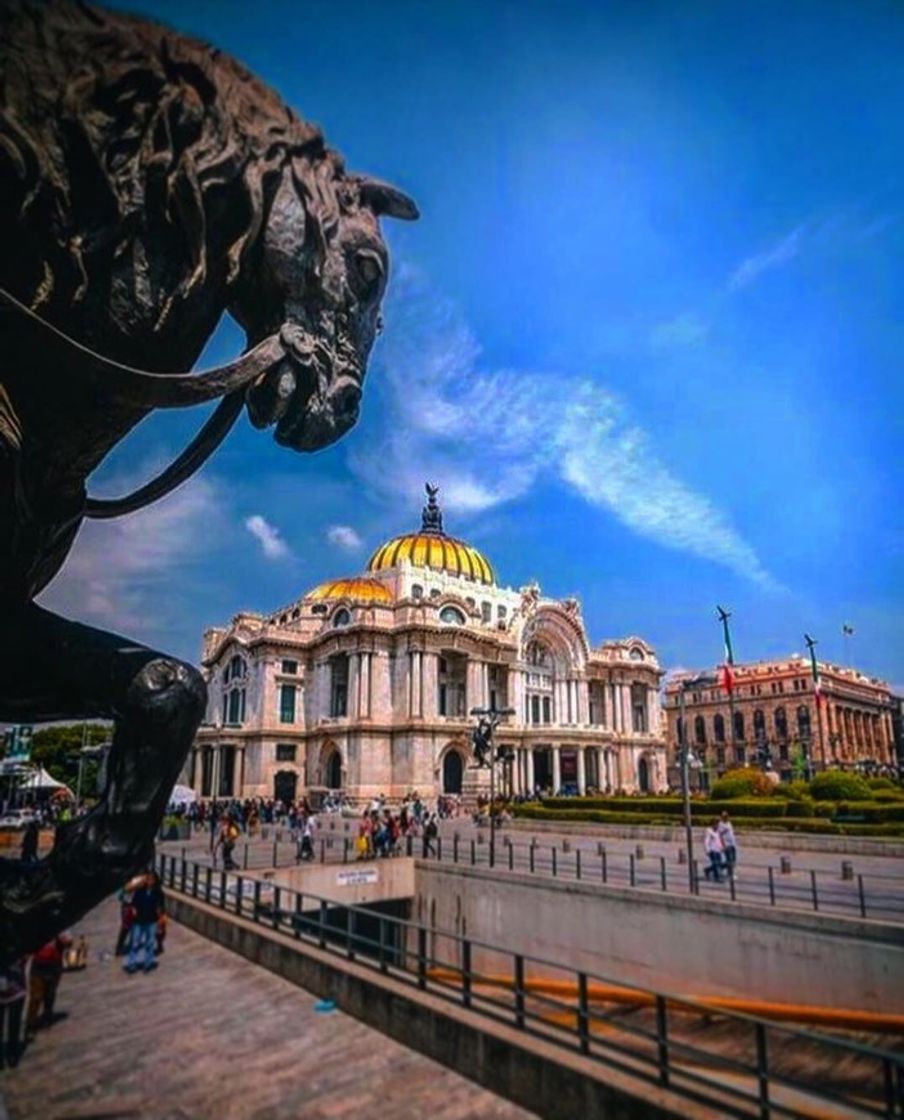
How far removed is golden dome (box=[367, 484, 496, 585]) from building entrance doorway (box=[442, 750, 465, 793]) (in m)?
19.5

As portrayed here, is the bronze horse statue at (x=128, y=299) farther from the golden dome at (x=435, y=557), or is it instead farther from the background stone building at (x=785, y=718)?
the background stone building at (x=785, y=718)

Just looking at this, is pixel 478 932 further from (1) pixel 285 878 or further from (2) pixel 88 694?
(2) pixel 88 694

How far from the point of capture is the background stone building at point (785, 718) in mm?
97188

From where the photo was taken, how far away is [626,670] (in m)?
79.2

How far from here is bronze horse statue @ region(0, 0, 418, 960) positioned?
9.39 feet

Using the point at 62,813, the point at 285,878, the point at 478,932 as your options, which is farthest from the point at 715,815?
the point at 62,813

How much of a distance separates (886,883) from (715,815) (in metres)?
15.4

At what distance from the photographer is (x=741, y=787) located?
1622 inches

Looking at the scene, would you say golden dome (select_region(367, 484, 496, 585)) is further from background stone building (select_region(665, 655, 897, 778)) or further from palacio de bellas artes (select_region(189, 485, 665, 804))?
background stone building (select_region(665, 655, 897, 778))

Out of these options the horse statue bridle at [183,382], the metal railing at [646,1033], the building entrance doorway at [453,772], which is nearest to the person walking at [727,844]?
the metal railing at [646,1033]

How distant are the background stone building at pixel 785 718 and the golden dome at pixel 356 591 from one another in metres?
43.9

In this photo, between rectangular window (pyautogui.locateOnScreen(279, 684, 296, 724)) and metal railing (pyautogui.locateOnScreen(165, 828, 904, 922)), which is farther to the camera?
rectangular window (pyautogui.locateOnScreen(279, 684, 296, 724))

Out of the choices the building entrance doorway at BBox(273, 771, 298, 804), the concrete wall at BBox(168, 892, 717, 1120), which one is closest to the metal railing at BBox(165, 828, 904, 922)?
the concrete wall at BBox(168, 892, 717, 1120)

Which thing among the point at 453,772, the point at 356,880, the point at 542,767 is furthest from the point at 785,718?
the point at 356,880
